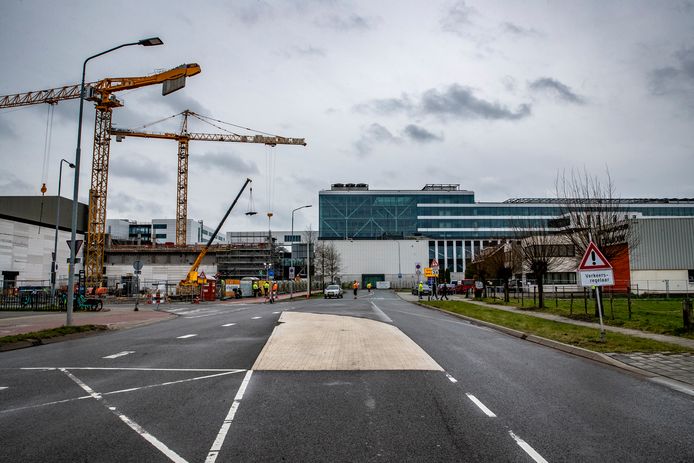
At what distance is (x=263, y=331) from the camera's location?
16406mm

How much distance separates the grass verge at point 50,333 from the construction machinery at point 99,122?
175 feet

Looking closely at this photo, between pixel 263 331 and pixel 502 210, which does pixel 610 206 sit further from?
pixel 502 210

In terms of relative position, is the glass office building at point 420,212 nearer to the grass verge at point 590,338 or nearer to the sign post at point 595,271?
the grass verge at point 590,338

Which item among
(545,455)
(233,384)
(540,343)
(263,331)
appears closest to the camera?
(545,455)

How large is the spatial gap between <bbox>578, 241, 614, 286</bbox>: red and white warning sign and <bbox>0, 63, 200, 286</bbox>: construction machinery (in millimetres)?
62754

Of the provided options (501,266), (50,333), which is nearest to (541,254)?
(501,266)

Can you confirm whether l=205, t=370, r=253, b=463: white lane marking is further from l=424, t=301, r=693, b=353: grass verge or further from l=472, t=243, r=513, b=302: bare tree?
l=472, t=243, r=513, b=302: bare tree

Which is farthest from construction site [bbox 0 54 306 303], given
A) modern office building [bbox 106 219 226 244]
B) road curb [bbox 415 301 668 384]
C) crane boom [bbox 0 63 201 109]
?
modern office building [bbox 106 219 226 244]

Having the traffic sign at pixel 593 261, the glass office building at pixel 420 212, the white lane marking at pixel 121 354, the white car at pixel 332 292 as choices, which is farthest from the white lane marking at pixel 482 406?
the glass office building at pixel 420 212

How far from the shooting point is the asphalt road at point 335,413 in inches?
191

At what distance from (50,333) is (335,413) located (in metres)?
13.0

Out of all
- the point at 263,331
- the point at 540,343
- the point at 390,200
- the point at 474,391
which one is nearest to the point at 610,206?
the point at 540,343

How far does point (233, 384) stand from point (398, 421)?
3.30 meters

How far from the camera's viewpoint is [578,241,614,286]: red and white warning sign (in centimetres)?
1301
